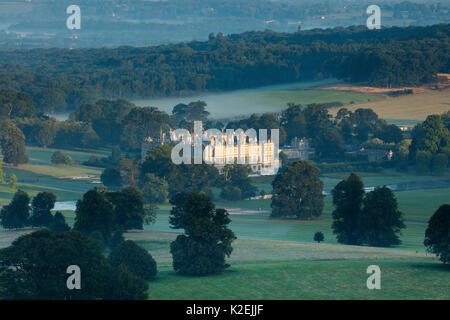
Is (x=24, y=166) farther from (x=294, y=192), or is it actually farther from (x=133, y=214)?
(x=133, y=214)

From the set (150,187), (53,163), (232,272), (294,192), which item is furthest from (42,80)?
(232,272)

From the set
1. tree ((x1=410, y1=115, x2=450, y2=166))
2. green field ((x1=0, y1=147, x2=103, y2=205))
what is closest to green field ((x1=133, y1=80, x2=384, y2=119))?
tree ((x1=410, y1=115, x2=450, y2=166))

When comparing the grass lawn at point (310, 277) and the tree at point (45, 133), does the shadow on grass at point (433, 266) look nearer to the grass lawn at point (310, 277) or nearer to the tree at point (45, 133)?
the grass lawn at point (310, 277)

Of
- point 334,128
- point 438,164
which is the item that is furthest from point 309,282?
point 334,128

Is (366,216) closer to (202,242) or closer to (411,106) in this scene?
(202,242)

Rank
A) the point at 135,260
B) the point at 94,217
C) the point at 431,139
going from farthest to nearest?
the point at 431,139 → the point at 94,217 → the point at 135,260

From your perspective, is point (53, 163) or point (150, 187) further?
point (53, 163)
